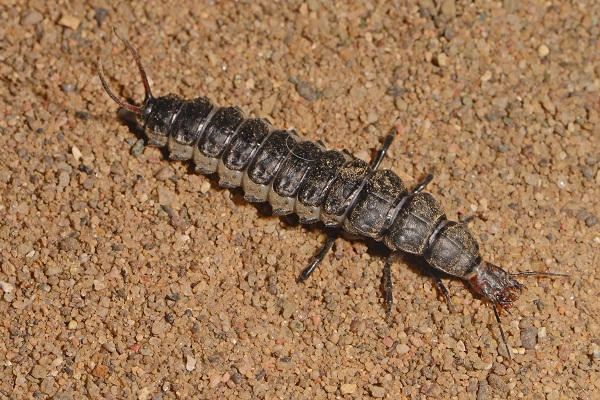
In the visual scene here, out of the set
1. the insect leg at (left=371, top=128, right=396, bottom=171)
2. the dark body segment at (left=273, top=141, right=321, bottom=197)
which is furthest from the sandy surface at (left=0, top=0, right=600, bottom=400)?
the dark body segment at (left=273, top=141, right=321, bottom=197)

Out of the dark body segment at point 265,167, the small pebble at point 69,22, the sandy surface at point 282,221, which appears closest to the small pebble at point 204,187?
the sandy surface at point 282,221

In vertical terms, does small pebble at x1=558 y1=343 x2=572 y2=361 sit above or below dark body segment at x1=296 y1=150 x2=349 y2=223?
below

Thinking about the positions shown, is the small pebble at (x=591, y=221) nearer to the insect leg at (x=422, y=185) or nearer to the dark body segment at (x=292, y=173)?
the insect leg at (x=422, y=185)

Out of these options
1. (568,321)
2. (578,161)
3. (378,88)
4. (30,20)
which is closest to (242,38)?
(378,88)

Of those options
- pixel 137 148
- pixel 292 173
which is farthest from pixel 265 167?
pixel 137 148

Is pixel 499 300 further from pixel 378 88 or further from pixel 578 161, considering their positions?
pixel 378 88

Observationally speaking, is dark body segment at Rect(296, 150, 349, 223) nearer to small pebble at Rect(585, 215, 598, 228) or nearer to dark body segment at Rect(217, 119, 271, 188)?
dark body segment at Rect(217, 119, 271, 188)
